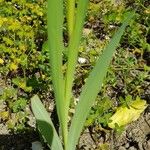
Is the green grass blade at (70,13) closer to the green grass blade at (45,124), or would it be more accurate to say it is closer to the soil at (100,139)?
the green grass blade at (45,124)

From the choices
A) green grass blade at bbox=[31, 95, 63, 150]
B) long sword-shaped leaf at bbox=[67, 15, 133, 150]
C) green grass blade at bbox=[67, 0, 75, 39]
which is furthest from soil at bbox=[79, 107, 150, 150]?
green grass blade at bbox=[67, 0, 75, 39]

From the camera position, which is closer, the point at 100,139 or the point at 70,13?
the point at 70,13

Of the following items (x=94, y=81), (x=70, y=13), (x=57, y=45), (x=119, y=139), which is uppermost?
(x=70, y=13)

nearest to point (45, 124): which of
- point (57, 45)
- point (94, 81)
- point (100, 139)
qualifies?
point (94, 81)

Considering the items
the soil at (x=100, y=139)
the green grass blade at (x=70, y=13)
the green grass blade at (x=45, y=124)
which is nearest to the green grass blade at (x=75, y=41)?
the green grass blade at (x=70, y=13)

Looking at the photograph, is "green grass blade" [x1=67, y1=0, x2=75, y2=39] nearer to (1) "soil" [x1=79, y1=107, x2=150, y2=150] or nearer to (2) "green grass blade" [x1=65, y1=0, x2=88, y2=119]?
(2) "green grass blade" [x1=65, y1=0, x2=88, y2=119]

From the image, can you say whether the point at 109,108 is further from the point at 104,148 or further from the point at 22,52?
the point at 22,52

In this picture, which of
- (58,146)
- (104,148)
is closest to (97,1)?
(104,148)

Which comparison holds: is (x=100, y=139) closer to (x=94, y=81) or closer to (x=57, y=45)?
(x=94, y=81)

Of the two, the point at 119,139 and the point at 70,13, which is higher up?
the point at 70,13
